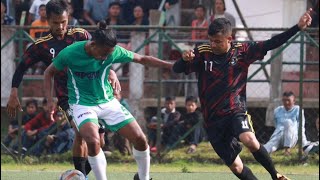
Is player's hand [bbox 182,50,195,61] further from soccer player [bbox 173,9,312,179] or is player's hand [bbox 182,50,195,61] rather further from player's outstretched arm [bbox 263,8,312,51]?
player's outstretched arm [bbox 263,8,312,51]

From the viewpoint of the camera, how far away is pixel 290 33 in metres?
10.2

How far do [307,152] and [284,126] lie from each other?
58cm

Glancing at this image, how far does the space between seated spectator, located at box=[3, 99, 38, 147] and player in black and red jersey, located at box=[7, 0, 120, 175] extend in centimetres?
504

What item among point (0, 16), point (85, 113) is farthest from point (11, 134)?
point (85, 113)

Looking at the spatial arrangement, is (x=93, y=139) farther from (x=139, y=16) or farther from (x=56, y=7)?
(x=139, y=16)

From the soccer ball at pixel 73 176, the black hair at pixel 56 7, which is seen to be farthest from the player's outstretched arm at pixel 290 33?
the soccer ball at pixel 73 176

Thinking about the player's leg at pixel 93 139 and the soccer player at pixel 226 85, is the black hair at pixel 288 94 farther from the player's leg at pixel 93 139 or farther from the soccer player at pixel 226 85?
the player's leg at pixel 93 139

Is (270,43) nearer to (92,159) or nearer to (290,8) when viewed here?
(92,159)

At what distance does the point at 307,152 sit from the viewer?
15.6 meters

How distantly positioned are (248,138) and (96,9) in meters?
7.56

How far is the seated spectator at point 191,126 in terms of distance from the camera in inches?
623

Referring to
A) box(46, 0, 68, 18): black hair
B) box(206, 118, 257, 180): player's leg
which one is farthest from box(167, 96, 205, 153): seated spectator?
box(206, 118, 257, 180): player's leg

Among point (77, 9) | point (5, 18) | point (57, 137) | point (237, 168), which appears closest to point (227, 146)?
point (237, 168)

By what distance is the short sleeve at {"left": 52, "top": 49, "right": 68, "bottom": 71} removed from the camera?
10.1m
